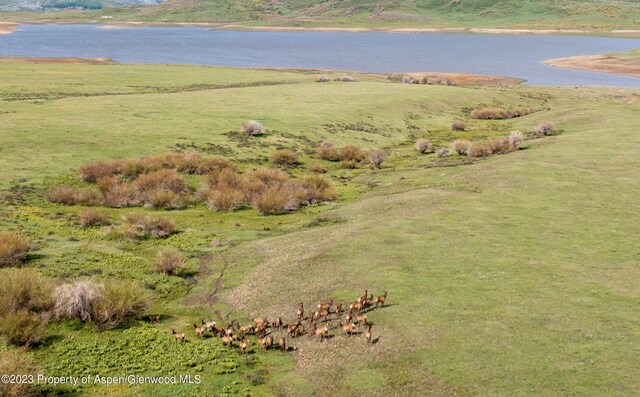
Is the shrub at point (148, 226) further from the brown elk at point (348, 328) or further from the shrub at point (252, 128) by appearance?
the shrub at point (252, 128)

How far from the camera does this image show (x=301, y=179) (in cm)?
4525

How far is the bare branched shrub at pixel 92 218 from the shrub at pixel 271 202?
9.93 meters

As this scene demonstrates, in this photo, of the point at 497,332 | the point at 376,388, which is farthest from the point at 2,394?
the point at 497,332

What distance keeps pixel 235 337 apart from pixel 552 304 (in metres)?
11.4

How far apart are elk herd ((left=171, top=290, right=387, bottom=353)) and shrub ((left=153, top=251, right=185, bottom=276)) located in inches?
264

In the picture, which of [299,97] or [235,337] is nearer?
[235,337]

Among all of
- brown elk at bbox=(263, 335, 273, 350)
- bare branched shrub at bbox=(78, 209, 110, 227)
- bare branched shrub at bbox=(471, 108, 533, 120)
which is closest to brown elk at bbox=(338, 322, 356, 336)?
brown elk at bbox=(263, 335, 273, 350)

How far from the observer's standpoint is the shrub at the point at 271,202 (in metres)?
38.2

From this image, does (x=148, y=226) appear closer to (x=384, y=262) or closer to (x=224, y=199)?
(x=224, y=199)

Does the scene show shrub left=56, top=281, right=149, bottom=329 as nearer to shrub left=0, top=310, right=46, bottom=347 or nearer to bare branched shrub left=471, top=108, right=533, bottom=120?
shrub left=0, top=310, right=46, bottom=347

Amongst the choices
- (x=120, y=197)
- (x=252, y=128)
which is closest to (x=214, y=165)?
(x=120, y=197)

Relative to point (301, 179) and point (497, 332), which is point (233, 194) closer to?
point (301, 179)

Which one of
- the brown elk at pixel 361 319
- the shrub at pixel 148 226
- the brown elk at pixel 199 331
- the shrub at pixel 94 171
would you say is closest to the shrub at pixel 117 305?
the brown elk at pixel 199 331

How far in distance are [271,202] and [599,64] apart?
144502 mm
